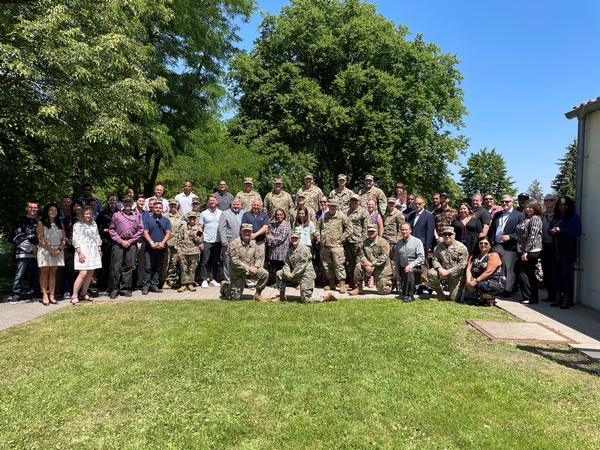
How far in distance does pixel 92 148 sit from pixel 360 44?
56.6ft

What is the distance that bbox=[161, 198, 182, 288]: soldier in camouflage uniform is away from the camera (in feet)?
32.3

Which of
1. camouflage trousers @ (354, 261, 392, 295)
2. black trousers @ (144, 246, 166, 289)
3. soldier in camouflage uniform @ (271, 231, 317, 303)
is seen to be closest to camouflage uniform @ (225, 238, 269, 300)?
soldier in camouflage uniform @ (271, 231, 317, 303)

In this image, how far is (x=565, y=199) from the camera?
27.1 ft

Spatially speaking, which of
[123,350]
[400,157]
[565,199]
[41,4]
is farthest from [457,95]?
[123,350]

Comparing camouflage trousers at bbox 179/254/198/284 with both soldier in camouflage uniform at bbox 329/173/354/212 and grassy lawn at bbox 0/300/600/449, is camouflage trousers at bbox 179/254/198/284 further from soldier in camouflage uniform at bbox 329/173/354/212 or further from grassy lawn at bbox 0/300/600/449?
soldier in camouflage uniform at bbox 329/173/354/212

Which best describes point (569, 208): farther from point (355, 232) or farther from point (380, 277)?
point (355, 232)

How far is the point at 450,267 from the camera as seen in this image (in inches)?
332

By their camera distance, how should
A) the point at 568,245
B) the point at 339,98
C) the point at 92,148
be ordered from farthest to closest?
the point at 339,98
the point at 92,148
the point at 568,245

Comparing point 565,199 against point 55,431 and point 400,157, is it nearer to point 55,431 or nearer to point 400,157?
point 55,431

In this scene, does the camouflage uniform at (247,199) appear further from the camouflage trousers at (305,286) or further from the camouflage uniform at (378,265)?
the camouflage uniform at (378,265)

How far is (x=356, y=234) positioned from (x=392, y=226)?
0.84 meters

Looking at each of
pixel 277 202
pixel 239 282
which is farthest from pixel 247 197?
pixel 239 282

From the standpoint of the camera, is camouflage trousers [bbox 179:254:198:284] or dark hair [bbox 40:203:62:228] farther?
camouflage trousers [bbox 179:254:198:284]

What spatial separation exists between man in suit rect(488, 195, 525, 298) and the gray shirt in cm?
158
